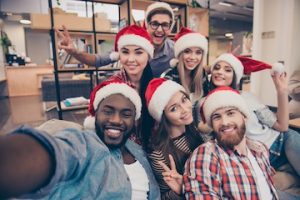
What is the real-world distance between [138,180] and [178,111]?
0.44 metres

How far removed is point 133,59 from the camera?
1.62m

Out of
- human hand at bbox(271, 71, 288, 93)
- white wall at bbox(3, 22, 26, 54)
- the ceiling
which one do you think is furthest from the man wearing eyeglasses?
white wall at bbox(3, 22, 26, 54)

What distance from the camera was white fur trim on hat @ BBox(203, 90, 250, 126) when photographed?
127cm

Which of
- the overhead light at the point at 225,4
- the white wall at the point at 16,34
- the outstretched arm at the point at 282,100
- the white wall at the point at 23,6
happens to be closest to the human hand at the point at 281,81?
the outstretched arm at the point at 282,100

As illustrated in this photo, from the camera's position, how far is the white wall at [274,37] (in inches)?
178

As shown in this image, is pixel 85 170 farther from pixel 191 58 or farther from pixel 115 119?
pixel 191 58

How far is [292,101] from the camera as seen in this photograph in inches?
137

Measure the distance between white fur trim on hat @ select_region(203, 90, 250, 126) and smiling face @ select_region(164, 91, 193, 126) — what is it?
3.7 inches

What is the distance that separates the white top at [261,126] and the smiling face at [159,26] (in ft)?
3.07

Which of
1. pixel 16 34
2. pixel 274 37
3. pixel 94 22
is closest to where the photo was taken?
pixel 94 22

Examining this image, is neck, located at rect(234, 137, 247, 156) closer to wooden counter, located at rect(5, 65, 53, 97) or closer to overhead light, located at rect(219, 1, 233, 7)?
wooden counter, located at rect(5, 65, 53, 97)

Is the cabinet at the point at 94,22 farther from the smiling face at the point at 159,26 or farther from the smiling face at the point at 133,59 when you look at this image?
the smiling face at the point at 133,59

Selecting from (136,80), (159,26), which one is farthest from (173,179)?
(159,26)

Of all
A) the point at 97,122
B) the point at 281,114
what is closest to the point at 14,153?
the point at 97,122
